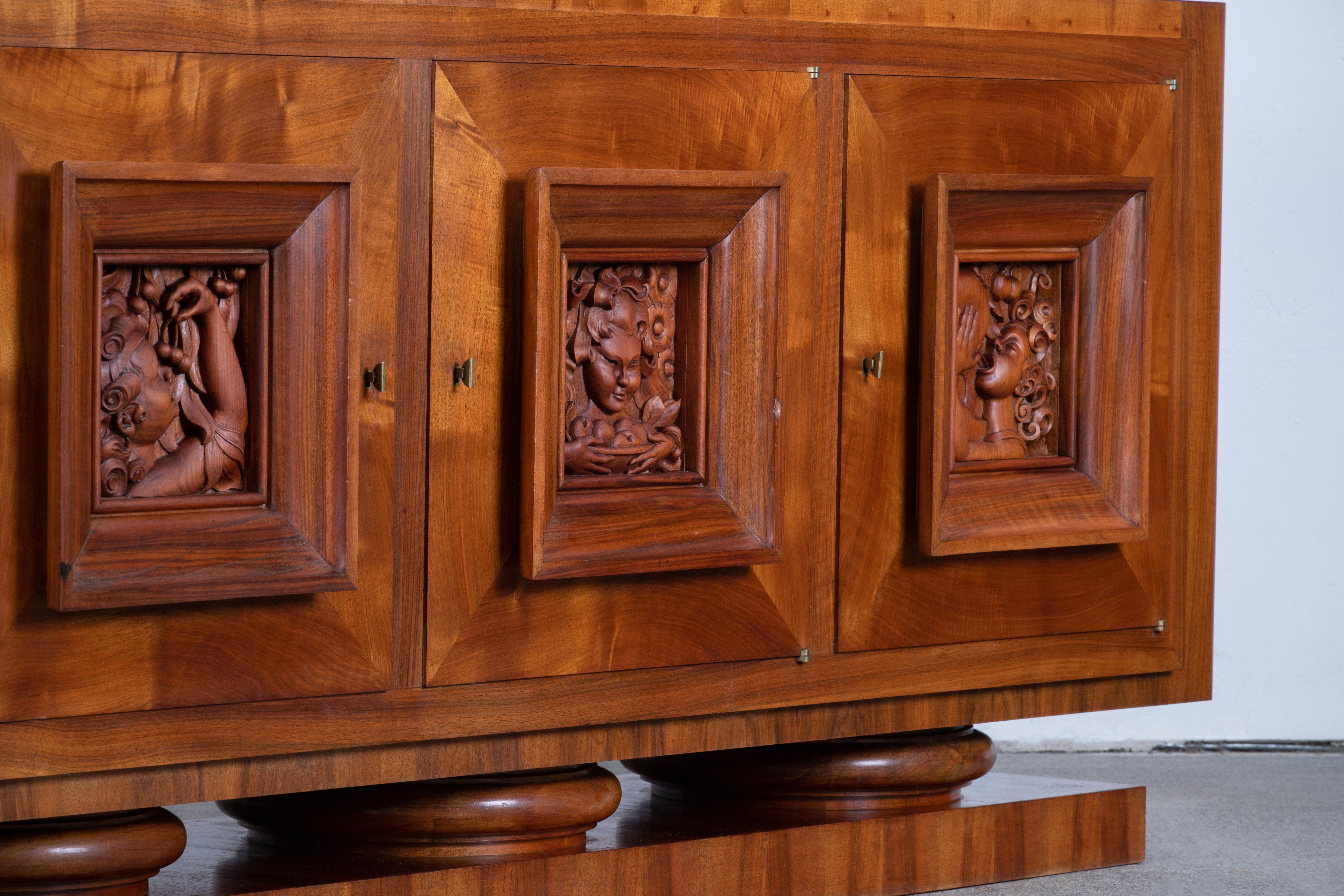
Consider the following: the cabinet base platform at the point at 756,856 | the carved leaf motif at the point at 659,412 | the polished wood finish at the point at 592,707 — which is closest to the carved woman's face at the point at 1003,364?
the polished wood finish at the point at 592,707

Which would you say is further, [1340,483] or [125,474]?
[1340,483]

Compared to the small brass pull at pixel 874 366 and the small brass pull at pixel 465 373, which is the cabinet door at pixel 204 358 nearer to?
the small brass pull at pixel 465 373

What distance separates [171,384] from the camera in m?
1.68

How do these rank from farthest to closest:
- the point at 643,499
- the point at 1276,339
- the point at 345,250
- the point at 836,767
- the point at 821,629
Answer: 1. the point at 1276,339
2. the point at 836,767
3. the point at 821,629
4. the point at 643,499
5. the point at 345,250

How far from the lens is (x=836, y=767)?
221 centimetres

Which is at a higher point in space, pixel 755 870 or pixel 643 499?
pixel 643 499

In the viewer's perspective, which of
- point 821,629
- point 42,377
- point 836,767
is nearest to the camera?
point 42,377

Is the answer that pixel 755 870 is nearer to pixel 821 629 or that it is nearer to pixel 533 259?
pixel 821 629

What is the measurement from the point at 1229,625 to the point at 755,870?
5.57ft

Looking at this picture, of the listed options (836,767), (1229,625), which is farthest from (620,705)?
(1229,625)

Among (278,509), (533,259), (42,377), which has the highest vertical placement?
(533,259)

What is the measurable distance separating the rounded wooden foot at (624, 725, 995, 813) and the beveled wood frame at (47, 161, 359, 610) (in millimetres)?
692

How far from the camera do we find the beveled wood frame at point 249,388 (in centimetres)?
159

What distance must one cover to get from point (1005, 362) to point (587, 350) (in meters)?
0.55
